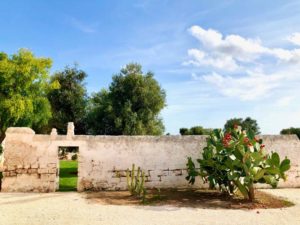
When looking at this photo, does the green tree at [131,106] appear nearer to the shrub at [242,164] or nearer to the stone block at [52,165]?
the stone block at [52,165]

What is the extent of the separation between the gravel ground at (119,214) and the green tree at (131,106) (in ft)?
60.4

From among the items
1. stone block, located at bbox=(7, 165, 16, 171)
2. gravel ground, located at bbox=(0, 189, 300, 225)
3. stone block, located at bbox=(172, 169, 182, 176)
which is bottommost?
gravel ground, located at bbox=(0, 189, 300, 225)

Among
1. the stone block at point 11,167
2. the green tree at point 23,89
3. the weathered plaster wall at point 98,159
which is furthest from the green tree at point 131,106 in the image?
the stone block at point 11,167

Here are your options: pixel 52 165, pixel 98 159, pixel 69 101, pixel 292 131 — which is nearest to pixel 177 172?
pixel 98 159

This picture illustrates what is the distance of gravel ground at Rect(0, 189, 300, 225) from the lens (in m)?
8.48

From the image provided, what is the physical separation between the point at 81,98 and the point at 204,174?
22.9 metres

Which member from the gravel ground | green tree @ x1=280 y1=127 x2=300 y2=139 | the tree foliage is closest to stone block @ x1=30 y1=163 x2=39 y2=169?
the gravel ground

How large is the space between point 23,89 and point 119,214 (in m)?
19.0

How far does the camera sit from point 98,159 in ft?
44.5

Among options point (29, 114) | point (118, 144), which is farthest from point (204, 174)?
point (29, 114)

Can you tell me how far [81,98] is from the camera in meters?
33.0

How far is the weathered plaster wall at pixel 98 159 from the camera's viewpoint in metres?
13.2

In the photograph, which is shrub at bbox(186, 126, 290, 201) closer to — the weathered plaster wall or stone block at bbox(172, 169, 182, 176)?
stone block at bbox(172, 169, 182, 176)

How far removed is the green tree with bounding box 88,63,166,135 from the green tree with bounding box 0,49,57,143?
5730 millimetres
